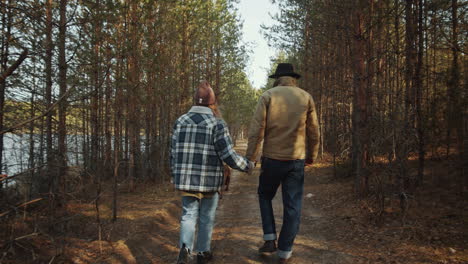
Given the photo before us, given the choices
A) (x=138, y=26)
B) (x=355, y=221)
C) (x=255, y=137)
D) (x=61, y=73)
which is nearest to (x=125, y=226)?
(x=61, y=73)

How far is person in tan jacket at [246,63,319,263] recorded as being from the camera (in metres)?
3.70

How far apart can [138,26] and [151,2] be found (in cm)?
81

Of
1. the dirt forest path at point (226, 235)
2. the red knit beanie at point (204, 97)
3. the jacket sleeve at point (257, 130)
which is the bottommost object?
the dirt forest path at point (226, 235)

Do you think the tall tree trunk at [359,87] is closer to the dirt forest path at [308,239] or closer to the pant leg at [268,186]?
the dirt forest path at [308,239]

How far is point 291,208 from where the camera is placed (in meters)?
3.72

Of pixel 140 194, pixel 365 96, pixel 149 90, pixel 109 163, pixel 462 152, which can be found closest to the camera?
pixel 462 152

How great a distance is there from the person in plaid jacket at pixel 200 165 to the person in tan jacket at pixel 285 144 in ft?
1.11

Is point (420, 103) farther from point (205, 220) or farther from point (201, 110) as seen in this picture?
point (205, 220)

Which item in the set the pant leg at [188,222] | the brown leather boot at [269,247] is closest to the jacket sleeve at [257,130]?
the pant leg at [188,222]

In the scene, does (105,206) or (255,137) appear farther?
(105,206)

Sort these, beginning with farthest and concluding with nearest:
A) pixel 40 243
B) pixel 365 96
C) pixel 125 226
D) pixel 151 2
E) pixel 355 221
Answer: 1. pixel 151 2
2. pixel 365 96
3. pixel 125 226
4. pixel 355 221
5. pixel 40 243

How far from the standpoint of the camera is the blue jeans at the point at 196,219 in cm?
348

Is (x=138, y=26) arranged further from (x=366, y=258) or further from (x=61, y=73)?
(x=366, y=258)

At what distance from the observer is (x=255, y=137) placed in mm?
3719
